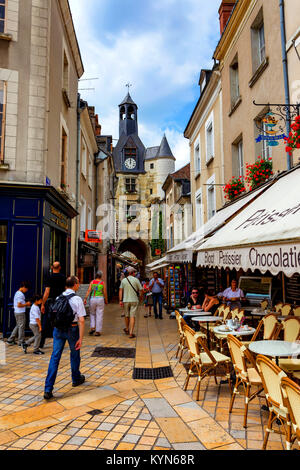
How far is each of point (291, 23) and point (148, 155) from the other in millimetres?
34679

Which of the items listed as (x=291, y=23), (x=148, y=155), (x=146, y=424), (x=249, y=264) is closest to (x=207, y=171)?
(x=291, y=23)

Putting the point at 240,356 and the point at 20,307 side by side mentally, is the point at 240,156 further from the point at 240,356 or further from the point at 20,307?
the point at 240,356

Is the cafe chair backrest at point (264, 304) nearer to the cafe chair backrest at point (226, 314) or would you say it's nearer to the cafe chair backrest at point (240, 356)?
the cafe chair backrest at point (226, 314)

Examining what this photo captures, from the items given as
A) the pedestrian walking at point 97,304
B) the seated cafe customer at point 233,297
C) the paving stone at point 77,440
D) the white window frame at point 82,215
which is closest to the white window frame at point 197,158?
the white window frame at point 82,215

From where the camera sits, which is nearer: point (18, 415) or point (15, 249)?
point (18, 415)

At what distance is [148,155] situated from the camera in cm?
4075

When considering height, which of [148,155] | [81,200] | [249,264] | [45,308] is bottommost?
[45,308]

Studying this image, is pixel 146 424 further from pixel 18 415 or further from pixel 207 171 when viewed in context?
pixel 207 171

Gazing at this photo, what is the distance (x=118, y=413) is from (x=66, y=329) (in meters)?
1.27

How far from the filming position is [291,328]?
5035 mm

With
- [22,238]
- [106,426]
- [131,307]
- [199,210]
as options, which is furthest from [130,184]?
[106,426]

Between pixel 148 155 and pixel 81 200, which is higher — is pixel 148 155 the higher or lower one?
the higher one

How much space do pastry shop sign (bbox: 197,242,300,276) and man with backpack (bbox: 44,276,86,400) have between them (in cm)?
215
